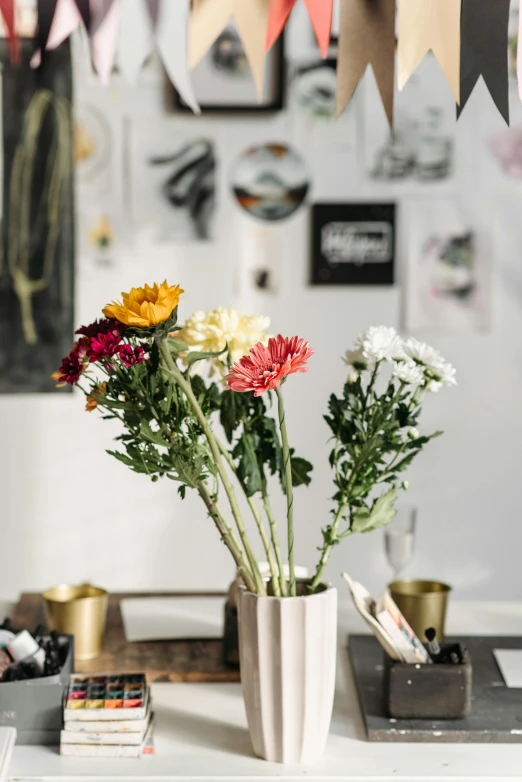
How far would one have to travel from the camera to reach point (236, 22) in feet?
Result: 3.73

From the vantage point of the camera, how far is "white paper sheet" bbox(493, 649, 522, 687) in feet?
4.43

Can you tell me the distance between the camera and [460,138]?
2834mm

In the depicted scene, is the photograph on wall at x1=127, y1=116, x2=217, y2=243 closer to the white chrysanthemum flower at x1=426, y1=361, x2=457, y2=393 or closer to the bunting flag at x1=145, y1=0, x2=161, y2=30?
the bunting flag at x1=145, y1=0, x2=161, y2=30

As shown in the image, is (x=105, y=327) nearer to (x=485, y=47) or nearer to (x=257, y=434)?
(x=257, y=434)

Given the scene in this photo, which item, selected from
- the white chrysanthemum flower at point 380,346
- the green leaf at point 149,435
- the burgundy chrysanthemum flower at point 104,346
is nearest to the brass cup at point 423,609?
the white chrysanthemum flower at point 380,346

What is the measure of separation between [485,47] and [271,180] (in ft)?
5.72

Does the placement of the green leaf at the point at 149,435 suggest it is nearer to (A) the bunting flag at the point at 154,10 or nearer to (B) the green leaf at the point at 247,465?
(B) the green leaf at the point at 247,465

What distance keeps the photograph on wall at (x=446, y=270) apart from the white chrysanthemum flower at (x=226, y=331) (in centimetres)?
172

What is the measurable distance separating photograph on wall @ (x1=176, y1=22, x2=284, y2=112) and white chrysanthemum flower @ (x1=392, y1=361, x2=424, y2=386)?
6.01 feet

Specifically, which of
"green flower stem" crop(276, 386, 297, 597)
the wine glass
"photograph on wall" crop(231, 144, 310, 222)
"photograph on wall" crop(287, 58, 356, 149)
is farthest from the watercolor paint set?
"photograph on wall" crop(287, 58, 356, 149)

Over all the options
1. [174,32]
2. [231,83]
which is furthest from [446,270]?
[174,32]

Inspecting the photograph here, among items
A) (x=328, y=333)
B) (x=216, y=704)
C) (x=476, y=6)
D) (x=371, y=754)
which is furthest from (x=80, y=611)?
(x=328, y=333)

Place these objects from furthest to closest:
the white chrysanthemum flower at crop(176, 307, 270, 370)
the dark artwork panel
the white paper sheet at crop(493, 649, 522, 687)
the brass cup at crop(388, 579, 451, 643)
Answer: the dark artwork panel < the brass cup at crop(388, 579, 451, 643) < the white paper sheet at crop(493, 649, 522, 687) < the white chrysanthemum flower at crop(176, 307, 270, 370)

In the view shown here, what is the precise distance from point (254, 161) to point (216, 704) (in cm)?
188
